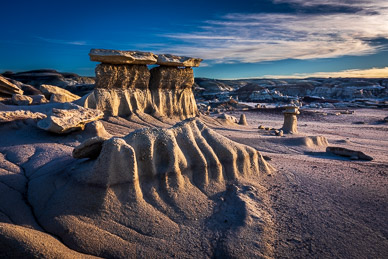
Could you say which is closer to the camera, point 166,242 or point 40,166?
point 166,242

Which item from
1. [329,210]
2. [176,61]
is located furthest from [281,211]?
[176,61]

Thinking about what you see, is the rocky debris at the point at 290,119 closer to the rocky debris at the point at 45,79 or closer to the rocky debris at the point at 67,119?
the rocky debris at the point at 67,119

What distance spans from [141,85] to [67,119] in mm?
4790

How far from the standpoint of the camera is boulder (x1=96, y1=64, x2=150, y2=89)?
8984mm

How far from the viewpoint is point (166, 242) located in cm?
257

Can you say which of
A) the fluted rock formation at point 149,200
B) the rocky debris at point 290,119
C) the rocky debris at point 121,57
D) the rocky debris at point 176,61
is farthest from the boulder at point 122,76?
the rocky debris at point 290,119

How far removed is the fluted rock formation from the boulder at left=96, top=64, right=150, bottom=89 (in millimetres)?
6178

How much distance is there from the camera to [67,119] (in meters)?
5.79

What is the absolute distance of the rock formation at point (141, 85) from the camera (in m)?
8.87

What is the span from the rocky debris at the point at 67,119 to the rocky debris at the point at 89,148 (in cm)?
266

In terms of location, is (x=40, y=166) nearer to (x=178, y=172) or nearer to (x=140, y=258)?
(x=178, y=172)

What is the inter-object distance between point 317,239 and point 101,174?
2574 mm

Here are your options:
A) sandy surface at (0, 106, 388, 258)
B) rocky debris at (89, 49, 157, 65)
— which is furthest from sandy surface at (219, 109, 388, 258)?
rocky debris at (89, 49, 157, 65)

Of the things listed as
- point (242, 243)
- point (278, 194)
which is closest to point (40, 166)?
point (242, 243)
